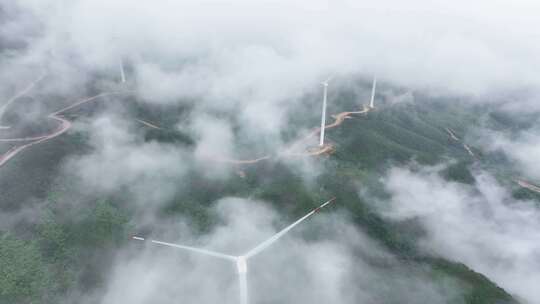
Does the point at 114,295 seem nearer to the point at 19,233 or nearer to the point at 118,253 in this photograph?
the point at 118,253

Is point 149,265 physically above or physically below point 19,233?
below

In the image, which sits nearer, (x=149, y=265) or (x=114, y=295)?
(x=114, y=295)

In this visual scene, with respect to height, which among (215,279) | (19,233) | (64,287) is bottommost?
(215,279)

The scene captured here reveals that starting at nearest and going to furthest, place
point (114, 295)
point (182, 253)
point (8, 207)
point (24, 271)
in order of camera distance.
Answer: point (24, 271)
point (114, 295)
point (8, 207)
point (182, 253)

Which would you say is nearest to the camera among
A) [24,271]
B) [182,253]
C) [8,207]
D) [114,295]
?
[24,271]

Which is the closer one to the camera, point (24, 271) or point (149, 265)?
point (24, 271)

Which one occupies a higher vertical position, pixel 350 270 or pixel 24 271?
pixel 24 271

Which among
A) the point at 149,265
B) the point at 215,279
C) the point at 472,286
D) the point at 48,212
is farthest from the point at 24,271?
the point at 472,286

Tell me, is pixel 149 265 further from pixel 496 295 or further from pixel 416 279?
pixel 496 295

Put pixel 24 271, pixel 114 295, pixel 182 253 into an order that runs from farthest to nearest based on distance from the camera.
→ pixel 182 253 → pixel 114 295 → pixel 24 271

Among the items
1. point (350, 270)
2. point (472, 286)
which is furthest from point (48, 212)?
point (472, 286)
